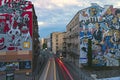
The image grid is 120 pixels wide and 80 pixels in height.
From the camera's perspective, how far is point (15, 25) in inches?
2997

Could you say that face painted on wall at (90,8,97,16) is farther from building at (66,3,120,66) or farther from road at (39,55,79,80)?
road at (39,55,79,80)

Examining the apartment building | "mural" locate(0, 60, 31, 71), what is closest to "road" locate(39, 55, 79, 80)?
"mural" locate(0, 60, 31, 71)

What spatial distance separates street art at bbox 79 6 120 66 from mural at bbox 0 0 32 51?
22556mm

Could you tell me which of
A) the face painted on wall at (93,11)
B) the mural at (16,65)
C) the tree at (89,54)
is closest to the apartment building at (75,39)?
the face painted on wall at (93,11)

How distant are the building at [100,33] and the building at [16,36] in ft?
73.5

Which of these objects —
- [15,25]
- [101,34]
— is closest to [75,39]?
[101,34]

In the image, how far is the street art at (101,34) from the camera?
3558 inches

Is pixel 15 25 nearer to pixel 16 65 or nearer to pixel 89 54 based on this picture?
pixel 16 65

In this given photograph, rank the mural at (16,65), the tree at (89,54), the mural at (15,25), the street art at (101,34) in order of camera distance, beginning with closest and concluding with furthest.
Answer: the mural at (16,65)
the mural at (15,25)
the tree at (89,54)
the street art at (101,34)

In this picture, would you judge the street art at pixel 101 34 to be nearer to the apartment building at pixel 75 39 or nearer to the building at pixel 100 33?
the building at pixel 100 33

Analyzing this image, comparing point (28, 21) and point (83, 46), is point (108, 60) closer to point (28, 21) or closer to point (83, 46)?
point (83, 46)

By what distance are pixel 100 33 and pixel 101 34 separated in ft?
1.63

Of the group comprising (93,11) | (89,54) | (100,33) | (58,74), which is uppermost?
(93,11)

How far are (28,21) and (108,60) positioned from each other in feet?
106
